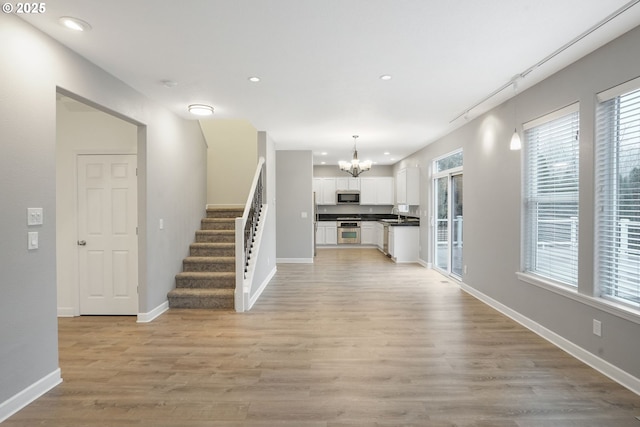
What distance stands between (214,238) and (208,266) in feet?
2.03

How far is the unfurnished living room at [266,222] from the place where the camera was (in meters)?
2.44

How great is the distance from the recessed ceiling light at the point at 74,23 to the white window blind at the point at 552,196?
416 cm

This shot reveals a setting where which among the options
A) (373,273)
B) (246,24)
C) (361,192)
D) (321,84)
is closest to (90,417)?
(246,24)

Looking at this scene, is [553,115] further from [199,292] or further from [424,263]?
[424,263]

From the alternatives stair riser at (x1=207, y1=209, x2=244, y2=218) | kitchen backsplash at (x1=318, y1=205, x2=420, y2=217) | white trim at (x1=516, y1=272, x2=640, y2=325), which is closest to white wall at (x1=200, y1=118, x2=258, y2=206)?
stair riser at (x1=207, y1=209, x2=244, y2=218)

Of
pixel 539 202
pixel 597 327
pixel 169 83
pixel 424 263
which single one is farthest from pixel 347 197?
pixel 597 327

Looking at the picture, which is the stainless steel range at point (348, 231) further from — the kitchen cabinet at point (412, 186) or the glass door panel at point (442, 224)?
the glass door panel at point (442, 224)

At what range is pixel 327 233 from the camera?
1155 centimetres

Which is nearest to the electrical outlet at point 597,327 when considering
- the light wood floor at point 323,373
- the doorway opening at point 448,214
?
the light wood floor at point 323,373

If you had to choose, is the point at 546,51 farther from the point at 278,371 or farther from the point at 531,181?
the point at 278,371

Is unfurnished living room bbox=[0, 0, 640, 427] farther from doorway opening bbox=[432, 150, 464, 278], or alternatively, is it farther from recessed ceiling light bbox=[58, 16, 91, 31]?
doorway opening bbox=[432, 150, 464, 278]

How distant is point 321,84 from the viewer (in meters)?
3.87

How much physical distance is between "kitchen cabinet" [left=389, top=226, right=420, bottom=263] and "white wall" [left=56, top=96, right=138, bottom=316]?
6.14m

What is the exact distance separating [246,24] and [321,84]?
1.38m
